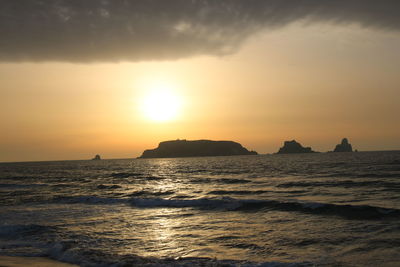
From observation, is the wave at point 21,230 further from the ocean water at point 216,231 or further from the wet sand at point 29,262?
Result: the wet sand at point 29,262

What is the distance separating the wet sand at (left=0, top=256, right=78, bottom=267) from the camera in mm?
13143

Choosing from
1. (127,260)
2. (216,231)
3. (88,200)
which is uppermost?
(127,260)

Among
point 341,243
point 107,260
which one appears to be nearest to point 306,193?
point 341,243

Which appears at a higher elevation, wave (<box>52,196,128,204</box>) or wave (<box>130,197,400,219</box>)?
wave (<box>130,197,400,219</box>)

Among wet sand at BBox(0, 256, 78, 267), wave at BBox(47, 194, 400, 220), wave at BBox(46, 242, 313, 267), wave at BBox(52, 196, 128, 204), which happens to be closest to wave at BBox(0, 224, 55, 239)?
wave at BBox(46, 242, 313, 267)

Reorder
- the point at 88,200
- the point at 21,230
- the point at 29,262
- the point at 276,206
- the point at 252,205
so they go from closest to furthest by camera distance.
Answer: the point at 29,262 < the point at 21,230 < the point at 276,206 < the point at 252,205 < the point at 88,200

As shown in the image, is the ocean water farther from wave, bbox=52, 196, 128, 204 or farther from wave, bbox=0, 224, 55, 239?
wave, bbox=52, 196, 128, 204

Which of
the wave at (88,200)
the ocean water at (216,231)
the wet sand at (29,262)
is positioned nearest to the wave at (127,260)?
the ocean water at (216,231)

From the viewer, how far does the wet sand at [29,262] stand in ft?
43.1

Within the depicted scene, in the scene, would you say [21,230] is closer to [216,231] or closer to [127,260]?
[127,260]

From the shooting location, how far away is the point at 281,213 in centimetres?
2477

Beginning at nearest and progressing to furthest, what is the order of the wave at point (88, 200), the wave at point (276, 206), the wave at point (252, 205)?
the wave at point (276, 206)
the wave at point (252, 205)
the wave at point (88, 200)

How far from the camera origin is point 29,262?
45.3ft

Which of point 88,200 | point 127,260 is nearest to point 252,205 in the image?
point 127,260
